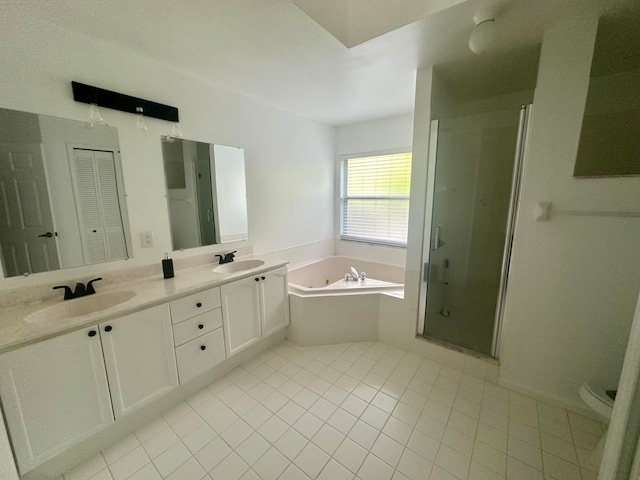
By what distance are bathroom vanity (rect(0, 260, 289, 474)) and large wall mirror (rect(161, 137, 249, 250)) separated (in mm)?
415

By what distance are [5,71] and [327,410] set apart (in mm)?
2629

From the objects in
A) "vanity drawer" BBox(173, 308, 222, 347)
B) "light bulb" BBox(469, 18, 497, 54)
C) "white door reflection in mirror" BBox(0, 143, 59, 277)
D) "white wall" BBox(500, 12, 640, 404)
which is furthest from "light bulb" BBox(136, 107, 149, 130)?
"white wall" BBox(500, 12, 640, 404)

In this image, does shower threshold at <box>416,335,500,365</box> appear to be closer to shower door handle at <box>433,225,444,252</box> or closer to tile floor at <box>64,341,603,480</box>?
tile floor at <box>64,341,603,480</box>

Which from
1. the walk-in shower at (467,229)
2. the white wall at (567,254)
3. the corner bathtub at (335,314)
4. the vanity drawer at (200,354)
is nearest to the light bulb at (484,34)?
the white wall at (567,254)

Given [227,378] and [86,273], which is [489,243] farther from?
[86,273]

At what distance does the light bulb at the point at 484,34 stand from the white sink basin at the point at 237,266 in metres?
2.21

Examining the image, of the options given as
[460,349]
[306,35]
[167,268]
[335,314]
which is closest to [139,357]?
[167,268]

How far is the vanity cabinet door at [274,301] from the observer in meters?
2.13

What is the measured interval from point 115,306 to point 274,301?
1152 mm

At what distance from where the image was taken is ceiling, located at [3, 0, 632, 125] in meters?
1.24

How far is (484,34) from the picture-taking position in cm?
131

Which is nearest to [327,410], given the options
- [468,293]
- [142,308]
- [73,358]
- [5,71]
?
[142,308]

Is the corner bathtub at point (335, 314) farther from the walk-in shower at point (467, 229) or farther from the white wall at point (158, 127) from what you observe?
the white wall at point (158, 127)

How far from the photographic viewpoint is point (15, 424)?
1.06 meters
